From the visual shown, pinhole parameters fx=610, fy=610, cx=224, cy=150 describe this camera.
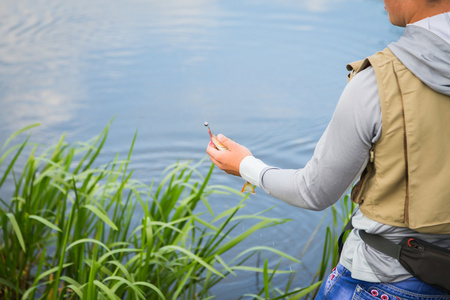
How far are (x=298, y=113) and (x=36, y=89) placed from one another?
1836 millimetres

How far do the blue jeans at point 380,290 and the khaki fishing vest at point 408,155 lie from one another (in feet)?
0.40

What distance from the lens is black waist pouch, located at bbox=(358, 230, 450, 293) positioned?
98cm

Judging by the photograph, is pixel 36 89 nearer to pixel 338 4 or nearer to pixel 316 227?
pixel 316 227

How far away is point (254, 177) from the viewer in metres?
1.07

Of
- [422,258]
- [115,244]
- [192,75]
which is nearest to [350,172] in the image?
[422,258]

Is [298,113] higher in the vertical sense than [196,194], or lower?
lower

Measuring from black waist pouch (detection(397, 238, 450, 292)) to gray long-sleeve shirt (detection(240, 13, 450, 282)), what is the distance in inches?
0.7

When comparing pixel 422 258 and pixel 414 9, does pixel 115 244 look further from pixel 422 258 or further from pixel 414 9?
pixel 414 9

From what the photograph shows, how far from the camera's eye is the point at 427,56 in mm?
874

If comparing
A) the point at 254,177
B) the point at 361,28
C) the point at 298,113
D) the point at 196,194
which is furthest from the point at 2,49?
the point at 254,177

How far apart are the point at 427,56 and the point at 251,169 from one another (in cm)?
36

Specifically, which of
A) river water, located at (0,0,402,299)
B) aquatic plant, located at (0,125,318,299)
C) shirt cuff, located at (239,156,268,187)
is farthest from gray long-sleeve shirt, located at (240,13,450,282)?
river water, located at (0,0,402,299)

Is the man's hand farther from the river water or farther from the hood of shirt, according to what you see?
the river water

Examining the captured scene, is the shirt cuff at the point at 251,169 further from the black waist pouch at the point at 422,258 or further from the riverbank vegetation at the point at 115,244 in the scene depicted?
the riverbank vegetation at the point at 115,244
